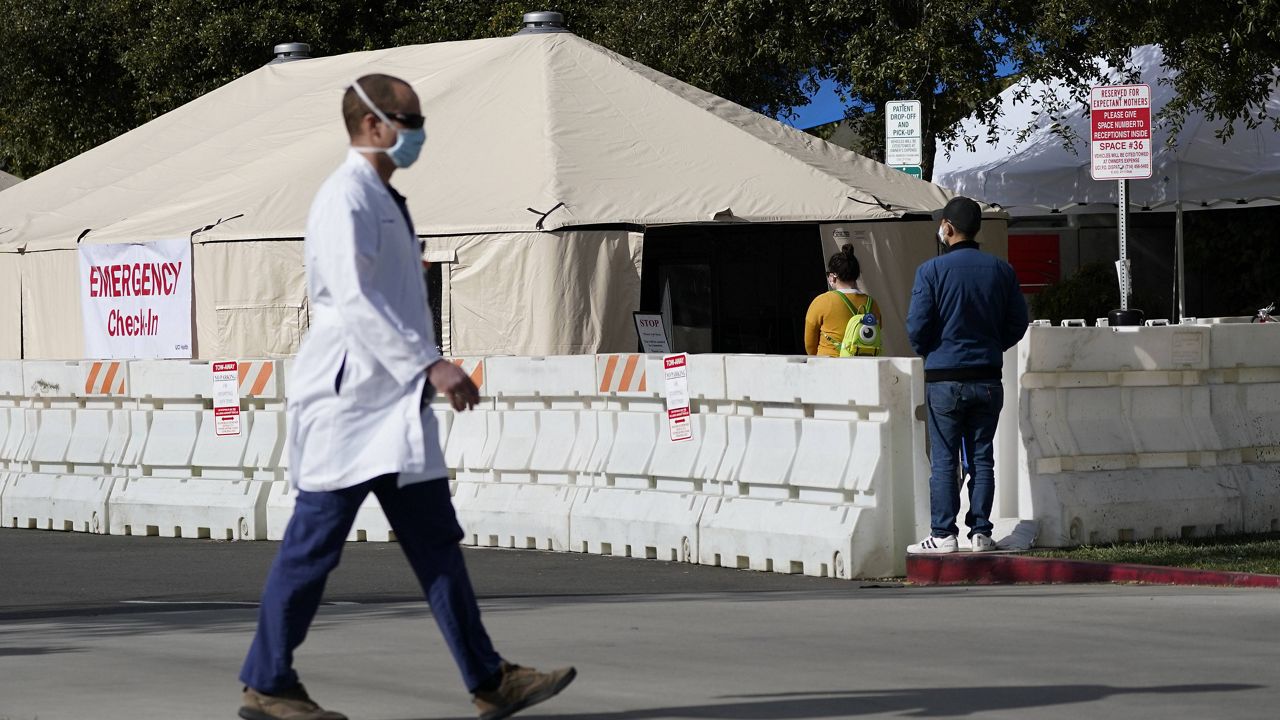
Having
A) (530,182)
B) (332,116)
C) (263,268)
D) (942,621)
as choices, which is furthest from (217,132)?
(942,621)

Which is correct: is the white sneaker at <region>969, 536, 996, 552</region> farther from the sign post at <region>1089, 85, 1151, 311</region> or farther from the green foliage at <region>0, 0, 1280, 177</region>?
the green foliage at <region>0, 0, 1280, 177</region>

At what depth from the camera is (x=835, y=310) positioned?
40.9 ft

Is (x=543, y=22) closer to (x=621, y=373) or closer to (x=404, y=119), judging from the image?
(x=621, y=373)

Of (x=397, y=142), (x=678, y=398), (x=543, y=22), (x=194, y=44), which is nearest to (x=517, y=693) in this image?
(x=397, y=142)

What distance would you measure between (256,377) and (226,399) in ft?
0.95

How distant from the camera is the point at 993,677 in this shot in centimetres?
652

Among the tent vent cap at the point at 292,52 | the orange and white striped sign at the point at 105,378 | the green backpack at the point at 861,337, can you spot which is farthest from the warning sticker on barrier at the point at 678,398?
the tent vent cap at the point at 292,52

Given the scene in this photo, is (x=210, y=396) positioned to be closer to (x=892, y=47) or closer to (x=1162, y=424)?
(x=1162, y=424)

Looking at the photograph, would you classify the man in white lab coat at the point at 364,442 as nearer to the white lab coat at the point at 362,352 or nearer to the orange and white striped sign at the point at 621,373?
the white lab coat at the point at 362,352

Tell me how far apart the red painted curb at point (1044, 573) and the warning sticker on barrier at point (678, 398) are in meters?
1.86

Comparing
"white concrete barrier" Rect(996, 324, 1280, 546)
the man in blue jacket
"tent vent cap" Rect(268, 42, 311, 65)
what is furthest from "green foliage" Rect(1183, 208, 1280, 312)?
the man in blue jacket

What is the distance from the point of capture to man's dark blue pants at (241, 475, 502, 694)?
5527mm

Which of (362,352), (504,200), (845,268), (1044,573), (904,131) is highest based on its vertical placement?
(904,131)

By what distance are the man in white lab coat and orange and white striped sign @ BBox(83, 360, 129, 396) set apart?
921cm
